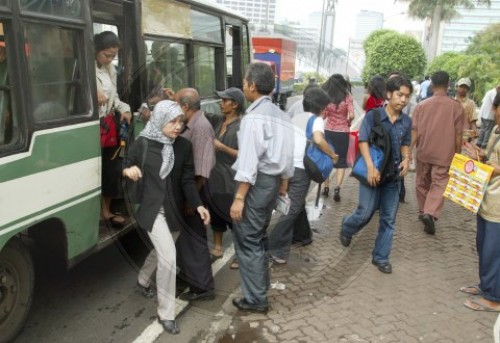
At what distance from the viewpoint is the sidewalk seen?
11.2 feet

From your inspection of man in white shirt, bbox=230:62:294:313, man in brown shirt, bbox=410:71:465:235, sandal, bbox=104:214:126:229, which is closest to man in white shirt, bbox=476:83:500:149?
man in brown shirt, bbox=410:71:465:235

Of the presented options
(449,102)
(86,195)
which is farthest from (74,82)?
(449,102)

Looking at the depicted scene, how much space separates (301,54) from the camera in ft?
13.9

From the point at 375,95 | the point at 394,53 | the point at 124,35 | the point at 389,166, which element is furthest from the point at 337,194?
the point at 394,53

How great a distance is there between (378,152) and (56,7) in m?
2.82

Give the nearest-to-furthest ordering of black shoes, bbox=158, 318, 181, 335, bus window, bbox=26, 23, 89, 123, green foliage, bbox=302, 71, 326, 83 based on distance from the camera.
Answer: bus window, bbox=26, 23, 89, 123 → black shoes, bbox=158, 318, 181, 335 → green foliage, bbox=302, 71, 326, 83

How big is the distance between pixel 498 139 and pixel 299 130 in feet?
5.39

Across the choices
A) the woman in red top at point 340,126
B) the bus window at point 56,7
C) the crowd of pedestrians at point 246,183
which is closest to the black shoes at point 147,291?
the crowd of pedestrians at point 246,183

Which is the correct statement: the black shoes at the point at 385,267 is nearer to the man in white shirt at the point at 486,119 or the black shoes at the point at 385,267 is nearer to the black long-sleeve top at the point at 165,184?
the black long-sleeve top at the point at 165,184

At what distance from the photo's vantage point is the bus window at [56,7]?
294 cm

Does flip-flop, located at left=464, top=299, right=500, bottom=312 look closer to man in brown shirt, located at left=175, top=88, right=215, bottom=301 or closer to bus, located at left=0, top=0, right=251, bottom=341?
man in brown shirt, located at left=175, top=88, right=215, bottom=301

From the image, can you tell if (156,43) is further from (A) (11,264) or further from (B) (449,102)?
(B) (449,102)

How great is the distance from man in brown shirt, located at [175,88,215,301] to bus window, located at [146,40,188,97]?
3.36 feet

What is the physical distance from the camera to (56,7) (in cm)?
318
